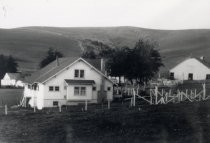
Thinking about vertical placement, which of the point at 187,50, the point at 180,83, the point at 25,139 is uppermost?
the point at 187,50

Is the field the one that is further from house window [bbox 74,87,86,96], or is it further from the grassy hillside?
the grassy hillside

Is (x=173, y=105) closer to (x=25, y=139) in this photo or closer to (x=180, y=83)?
(x=25, y=139)

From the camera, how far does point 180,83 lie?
6234 centimetres

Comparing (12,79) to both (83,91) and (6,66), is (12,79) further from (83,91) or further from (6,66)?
(83,91)

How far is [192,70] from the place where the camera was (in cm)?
7562

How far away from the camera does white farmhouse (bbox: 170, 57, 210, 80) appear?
244 ft

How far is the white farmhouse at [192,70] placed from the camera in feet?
244

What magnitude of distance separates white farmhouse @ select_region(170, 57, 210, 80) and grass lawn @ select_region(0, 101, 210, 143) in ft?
130

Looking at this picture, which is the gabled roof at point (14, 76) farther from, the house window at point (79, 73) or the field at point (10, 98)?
the house window at point (79, 73)

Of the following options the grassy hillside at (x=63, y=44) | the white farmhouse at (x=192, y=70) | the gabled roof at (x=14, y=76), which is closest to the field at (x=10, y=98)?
the white farmhouse at (x=192, y=70)

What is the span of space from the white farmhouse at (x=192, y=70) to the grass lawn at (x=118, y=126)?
130 ft

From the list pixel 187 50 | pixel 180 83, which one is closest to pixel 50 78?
pixel 180 83

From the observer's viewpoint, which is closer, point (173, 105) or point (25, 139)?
point (25, 139)

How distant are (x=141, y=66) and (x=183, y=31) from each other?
121 metres
